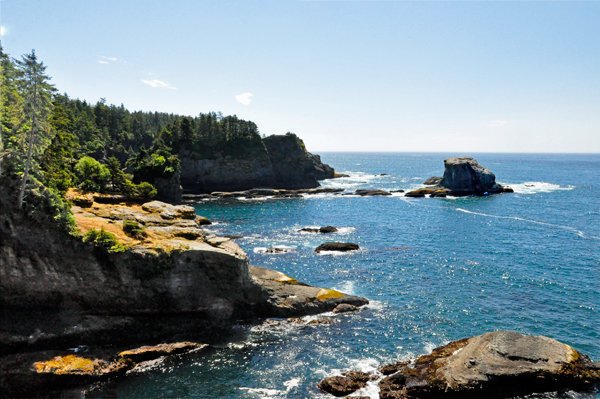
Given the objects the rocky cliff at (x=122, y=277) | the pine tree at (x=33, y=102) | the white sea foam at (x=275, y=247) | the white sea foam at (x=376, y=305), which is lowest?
the white sea foam at (x=376, y=305)

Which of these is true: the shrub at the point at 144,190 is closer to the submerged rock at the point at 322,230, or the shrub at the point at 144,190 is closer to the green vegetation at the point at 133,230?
the green vegetation at the point at 133,230

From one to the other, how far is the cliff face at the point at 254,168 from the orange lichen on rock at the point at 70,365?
9568 centimetres

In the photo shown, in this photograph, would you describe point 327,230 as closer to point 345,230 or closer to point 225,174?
point 345,230

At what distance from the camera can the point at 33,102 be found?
87.8ft

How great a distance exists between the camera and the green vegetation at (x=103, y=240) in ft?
95.1

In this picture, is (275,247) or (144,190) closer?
(144,190)

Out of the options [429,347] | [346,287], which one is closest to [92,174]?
[346,287]

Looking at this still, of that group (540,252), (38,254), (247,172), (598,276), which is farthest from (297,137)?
(38,254)

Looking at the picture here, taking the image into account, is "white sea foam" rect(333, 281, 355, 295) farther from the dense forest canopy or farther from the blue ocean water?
the dense forest canopy

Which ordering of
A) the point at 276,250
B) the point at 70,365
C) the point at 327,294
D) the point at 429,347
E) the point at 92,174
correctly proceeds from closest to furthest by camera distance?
the point at 70,365
the point at 429,347
the point at 327,294
the point at 92,174
the point at 276,250

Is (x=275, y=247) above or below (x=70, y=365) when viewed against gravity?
above

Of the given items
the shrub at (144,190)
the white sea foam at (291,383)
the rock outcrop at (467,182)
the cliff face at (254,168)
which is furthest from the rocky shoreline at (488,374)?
the cliff face at (254,168)

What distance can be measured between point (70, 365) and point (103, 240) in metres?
9.86

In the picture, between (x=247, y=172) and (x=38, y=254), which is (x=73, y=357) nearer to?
(x=38, y=254)
